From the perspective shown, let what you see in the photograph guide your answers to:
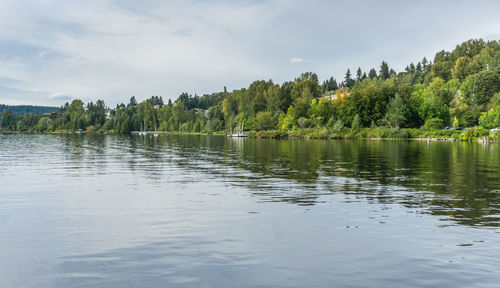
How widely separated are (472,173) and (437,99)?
10556 centimetres

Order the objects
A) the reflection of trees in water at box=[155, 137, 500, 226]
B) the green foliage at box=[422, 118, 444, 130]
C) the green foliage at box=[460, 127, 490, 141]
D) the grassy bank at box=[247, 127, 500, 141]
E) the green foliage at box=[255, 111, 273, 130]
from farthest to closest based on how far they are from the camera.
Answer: the green foliage at box=[255, 111, 273, 130]
the green foliage at box=[422, 118, 444, 130]
the grassy bank at box=[247, 127, 500, 141]
the green foliage at box=[460, 127, 490, 141]
the reflection of trees in water at box=[155, 137, 500, 226]

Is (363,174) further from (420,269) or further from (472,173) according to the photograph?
(420,269)

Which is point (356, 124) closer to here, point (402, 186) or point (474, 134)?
point (474, 134)

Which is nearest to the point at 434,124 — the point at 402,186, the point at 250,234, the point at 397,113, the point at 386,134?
the point at 397,113

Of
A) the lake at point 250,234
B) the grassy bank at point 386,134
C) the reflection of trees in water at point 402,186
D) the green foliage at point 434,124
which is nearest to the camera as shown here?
the lake at point 250,234

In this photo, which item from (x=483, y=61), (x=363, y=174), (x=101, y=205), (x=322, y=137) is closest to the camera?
(x=101, y=205)

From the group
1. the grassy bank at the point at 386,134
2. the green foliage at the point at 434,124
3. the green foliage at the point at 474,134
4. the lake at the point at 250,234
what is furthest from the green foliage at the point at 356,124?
the lake at the point at 250,234

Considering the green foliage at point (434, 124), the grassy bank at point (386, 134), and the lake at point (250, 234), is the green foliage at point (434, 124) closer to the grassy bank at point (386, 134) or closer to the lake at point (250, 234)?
the grassy bank at point (386, 134)

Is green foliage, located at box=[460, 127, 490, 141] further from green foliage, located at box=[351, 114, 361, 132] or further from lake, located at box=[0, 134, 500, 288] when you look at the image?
lake, located at box=[0, 134, 500, 288]

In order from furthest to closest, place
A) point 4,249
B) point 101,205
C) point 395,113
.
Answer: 1. point 395,113
2. point 101,205
3. point 4,249

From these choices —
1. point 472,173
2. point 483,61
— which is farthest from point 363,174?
point 483,61

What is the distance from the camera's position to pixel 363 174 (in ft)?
89.5

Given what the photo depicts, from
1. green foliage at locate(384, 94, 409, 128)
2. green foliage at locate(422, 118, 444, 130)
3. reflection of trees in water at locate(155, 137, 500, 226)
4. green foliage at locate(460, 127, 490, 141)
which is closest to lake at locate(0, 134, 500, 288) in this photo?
reflection of trees in water at locate(155, 137, 500, 226)

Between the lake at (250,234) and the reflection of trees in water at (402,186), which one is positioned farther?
the reflection of trees in water at (402,186)
